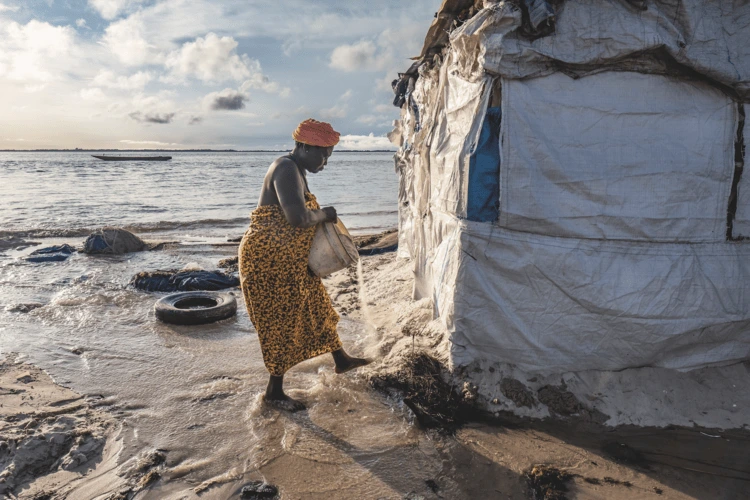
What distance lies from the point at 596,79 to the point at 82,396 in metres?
4.10

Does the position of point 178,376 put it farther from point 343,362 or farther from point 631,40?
point 631,40

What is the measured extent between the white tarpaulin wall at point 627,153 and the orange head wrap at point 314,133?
1.22 metres

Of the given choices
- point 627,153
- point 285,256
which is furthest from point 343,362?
point 627,153

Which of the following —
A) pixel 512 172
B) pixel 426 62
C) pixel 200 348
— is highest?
pixel 426 62

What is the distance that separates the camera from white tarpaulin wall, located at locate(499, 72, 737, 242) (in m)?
3.05

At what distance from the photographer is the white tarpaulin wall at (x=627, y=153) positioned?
3.05 m

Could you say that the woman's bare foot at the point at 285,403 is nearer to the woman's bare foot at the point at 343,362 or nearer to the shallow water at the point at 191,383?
the shallow water at the point at 191,383

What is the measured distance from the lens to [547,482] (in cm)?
246

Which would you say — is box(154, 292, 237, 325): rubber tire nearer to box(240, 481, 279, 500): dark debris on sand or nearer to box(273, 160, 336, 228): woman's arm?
box(273, 160, 336, 228): woman's arm

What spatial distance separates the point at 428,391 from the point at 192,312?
9.66ft

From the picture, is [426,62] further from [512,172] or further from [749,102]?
[749,102]

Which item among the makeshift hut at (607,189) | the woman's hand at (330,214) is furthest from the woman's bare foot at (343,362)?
the woman's hand at (330,214)

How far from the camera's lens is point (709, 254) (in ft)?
10.2

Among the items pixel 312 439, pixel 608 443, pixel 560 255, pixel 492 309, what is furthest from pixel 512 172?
pixel 312 439
